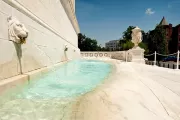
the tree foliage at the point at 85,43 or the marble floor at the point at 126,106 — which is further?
the tree foliage at the point at 85,43

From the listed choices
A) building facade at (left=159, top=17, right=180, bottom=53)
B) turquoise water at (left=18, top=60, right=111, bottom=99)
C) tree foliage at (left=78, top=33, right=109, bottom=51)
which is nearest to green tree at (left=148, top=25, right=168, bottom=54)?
building facade at (left=159, top=17, right=180, bottom=53)

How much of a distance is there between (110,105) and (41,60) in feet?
11.4

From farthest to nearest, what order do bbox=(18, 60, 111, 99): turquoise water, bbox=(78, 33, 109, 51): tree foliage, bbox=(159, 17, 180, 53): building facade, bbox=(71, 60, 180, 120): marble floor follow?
bbox=(78, 33, 109, 51): tree foliage < bbox=(159, 17, 180, 53): building facade < bbox=(18, 60, 111, 99): turquoise water < bbox=(71, 60, 180, 120): marble floor

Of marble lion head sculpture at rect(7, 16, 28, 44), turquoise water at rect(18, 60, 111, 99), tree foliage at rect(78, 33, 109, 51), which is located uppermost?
tree foliage at rect(78, 33, 109, 51)

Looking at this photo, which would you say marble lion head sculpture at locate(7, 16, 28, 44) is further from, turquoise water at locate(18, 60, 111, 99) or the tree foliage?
the tree foliage

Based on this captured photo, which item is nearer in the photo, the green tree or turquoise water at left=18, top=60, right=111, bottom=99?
turquoise water at left=18, top=60, right=111, bottom=99

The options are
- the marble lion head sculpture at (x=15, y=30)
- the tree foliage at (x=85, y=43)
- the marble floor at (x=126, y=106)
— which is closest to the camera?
the marble floor at (x=126, y=106)

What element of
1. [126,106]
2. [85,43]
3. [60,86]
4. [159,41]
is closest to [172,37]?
[159,41]

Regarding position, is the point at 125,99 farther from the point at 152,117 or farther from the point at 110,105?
the point at 152,117

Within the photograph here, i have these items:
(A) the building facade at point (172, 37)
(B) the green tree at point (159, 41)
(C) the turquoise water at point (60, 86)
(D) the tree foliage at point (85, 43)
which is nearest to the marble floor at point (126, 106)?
(C) the turquoise water at point (60, 86)

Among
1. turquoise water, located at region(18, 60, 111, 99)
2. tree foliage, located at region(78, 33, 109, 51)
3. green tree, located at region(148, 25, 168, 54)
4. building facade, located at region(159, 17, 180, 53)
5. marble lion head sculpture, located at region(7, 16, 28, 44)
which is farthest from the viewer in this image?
tree foliage, located at region(78, 33, 109, 51)

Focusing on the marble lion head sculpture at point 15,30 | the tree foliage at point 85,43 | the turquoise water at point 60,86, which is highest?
the tree foliage at point 85,43

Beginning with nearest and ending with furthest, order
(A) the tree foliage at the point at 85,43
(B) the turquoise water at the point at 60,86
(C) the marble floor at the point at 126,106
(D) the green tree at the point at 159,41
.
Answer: (C) the marble floor at the point at 126,106 < (B) the turquoise water at the point at 60,86 < (D) the green tree at the point at 159,41 < (A) the tree foliage at the point at 85,43

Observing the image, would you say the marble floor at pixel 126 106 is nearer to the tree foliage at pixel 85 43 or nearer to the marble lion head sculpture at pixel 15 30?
the marble lion head sculpture at pixel 15 30
